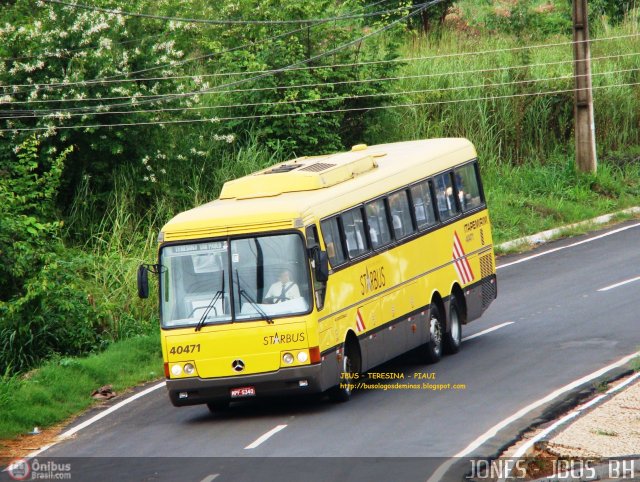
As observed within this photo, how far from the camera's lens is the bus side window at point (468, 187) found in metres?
20.6

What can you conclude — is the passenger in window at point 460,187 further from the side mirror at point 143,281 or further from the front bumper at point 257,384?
the side mirror at point 143,281

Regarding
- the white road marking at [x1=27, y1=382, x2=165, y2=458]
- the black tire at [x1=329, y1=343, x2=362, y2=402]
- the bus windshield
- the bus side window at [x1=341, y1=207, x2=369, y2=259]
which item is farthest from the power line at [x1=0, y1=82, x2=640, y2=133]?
the black tire at [x1=329, y1=343, x2=362, y2=402]

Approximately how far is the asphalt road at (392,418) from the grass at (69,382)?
87cm

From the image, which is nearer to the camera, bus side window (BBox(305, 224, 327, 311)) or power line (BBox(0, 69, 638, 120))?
bus side window (BBox(305, 224, 327, 311))

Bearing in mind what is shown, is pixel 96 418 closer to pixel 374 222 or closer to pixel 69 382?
pixel 69 382

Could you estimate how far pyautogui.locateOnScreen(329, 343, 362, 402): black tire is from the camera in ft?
53.4

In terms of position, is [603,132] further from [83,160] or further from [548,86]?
[83,160]

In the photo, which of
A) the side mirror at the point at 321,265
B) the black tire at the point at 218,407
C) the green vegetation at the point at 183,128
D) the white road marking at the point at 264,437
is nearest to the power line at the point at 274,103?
the green vegetation at the point at 183,128

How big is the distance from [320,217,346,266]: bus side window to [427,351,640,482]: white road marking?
10.1 feet

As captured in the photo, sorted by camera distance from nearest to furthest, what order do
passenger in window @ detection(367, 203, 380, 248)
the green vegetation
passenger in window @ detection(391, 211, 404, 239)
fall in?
passenger in window @ detection(367, 203, 380, 248), passenger in window @ detection(391, 211, 404, 239), the green vegetation

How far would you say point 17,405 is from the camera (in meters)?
17.1

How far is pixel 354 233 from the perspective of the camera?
1712 cm


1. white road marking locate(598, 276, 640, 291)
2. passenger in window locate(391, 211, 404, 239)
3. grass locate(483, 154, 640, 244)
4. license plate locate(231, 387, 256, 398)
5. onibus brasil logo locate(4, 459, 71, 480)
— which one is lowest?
white road marking locate(598, 276, 640, 291)

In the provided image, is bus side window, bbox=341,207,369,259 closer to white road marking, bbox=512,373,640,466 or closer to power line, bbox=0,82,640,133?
white road marking, bbox=512,373,640,466
